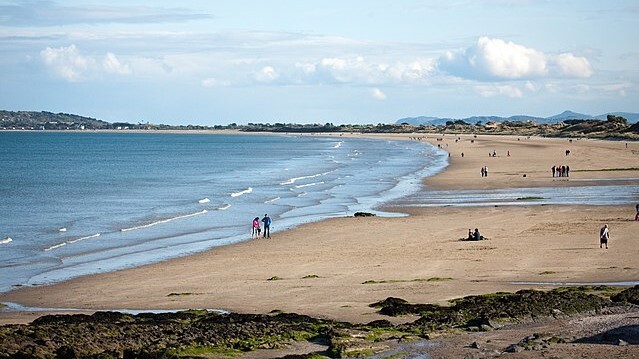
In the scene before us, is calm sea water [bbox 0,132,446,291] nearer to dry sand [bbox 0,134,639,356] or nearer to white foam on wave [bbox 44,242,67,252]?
white foam on wave [bbox 44,242,67,252]

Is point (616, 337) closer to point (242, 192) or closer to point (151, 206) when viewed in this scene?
point (151, 206)

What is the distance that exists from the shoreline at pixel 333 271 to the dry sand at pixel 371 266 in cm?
4

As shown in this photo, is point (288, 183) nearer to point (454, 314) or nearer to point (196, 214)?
point (196, 214)

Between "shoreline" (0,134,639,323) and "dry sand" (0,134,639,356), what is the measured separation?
0.04 m

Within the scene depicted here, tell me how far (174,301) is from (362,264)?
7.48 metres

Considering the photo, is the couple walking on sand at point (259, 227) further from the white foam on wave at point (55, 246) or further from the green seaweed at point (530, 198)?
the green seaweed at point (530, 198)

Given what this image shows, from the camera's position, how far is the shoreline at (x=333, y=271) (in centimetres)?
2073

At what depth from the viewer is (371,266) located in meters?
26.2

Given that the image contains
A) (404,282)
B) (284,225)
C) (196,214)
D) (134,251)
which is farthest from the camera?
(196,214)

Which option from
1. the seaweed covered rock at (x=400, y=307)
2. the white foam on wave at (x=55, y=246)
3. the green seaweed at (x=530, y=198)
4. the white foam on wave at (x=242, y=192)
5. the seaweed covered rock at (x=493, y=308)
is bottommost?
the white foam on wave at (x=242, y=192)

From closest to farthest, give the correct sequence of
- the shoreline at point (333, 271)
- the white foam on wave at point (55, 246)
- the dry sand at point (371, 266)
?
the shoreline at point (333, 271), the dry sand at point (371, 266), the white foam on wave at point (55, 246)

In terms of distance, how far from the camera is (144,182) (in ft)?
242

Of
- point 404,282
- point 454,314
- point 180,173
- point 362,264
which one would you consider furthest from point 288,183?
point 454,314

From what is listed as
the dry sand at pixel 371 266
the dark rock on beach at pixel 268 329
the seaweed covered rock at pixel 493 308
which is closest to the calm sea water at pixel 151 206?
the dry sand at pixel 371 266
